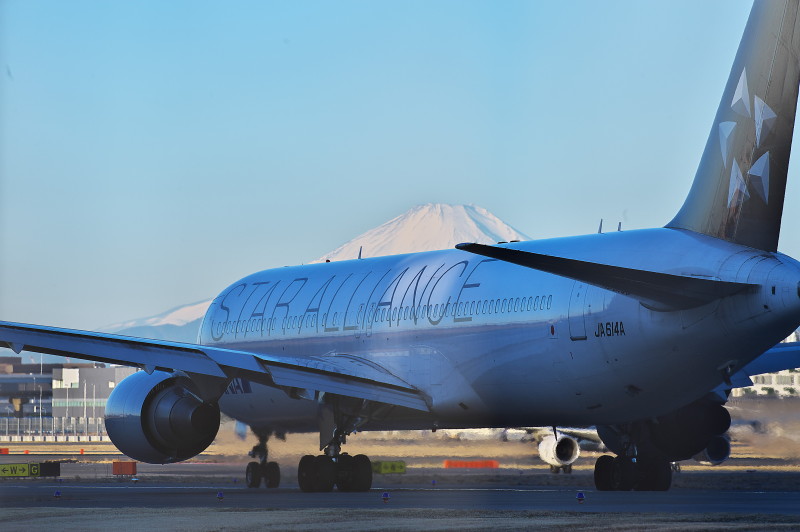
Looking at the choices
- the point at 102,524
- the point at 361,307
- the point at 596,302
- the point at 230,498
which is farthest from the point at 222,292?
the point at 102,524

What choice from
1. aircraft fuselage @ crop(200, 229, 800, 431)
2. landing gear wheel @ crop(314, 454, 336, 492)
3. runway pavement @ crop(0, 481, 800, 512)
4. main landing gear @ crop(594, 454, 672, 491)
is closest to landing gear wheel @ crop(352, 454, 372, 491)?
runway pavement @ crop(0, 481, 800, 512)

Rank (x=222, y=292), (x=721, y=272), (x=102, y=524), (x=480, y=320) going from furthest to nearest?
(x=222, y=292), (x=480, y=320), (x=721, y=272), (x=102, y=524)

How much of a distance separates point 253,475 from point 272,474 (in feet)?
1.54

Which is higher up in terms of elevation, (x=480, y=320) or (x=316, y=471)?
(x=480, y=320)

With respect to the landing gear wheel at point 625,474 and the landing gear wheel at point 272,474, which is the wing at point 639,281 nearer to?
the landing gear wheel at point 625,474

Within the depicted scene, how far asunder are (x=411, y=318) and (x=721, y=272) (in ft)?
28.8

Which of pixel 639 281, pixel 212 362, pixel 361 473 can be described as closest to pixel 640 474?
pixel 361 473

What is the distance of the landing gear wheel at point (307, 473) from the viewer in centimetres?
2873

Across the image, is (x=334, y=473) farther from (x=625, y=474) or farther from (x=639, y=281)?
(x=639, y=281)

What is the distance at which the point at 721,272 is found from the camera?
69.6 feet

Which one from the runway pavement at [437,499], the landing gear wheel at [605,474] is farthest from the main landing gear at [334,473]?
the landing gear wheel at [605,474]

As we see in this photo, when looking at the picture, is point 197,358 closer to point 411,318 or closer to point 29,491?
point 411,318

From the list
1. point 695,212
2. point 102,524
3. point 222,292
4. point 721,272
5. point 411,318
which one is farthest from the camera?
point 222,292

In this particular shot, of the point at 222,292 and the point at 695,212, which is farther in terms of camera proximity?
the point at 222,292
